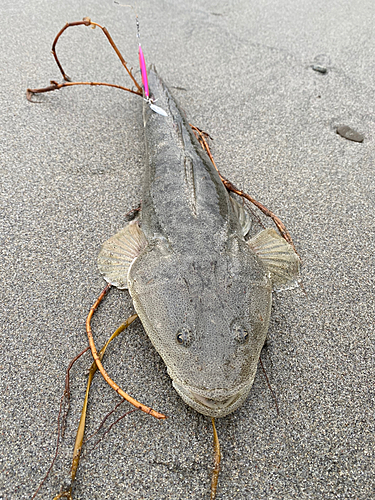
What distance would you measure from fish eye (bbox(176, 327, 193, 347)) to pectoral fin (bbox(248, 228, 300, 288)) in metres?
0.67

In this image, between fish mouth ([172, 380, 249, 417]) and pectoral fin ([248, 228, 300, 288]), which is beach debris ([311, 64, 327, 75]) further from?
fish mouth ([172, 380, 249, 417])

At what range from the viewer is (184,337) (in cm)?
163

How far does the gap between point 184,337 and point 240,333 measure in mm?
246

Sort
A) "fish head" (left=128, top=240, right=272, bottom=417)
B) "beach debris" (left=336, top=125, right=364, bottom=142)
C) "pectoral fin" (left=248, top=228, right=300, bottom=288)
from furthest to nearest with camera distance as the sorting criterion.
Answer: "beach debris" (left=336, top=125, right=364, bottom=142), "pectoral fin" (left=248, top=228, right=300, bottom=288), "fish head" (left=128, top=240, right=272, bottom=417)

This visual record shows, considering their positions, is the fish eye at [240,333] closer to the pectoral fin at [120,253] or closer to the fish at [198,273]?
the fish at [198,273]

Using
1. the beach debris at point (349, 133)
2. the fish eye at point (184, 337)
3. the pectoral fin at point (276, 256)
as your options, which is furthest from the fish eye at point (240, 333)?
the beach debris at point (349, 133)

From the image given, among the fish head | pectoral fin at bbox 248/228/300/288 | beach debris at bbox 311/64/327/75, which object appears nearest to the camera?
the fish head

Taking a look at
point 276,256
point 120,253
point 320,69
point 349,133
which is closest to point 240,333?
point 276,256

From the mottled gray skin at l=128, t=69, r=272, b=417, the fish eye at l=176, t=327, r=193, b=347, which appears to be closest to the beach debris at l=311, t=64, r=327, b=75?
the mottled gray skin at l=128, t=69, r=272, b=417

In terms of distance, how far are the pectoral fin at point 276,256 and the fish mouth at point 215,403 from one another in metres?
0.73

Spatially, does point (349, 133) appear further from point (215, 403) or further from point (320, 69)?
point (215, 403)

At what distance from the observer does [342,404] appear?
70.5 inches

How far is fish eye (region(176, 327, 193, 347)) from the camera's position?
1621 millimetres

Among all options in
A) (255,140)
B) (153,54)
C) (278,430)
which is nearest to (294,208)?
(255,140)
